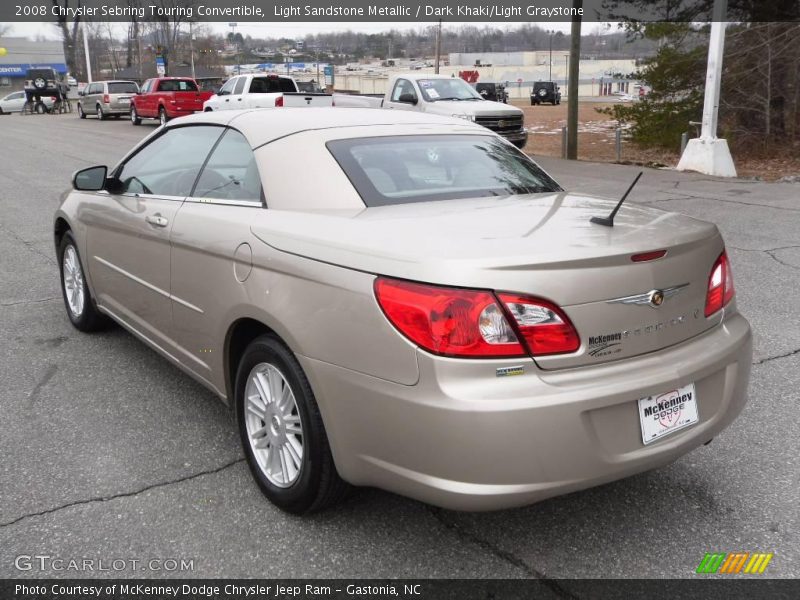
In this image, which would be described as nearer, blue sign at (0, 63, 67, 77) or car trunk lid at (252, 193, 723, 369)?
car trunk lid at (252, 193, 723, 369)

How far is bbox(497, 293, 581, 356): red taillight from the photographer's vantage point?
236 cm

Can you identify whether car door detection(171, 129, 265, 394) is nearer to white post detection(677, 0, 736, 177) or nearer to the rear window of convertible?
the rear window of convertible

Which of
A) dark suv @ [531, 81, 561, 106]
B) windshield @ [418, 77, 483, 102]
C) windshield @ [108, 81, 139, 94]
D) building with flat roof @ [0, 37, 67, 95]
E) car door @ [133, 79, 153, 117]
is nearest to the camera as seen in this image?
windshield @ [418, 77, 483, 102]

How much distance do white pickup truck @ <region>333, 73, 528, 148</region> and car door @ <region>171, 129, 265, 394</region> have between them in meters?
13.9

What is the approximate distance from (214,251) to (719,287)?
2.10m

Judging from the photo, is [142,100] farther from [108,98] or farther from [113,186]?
[113,186]

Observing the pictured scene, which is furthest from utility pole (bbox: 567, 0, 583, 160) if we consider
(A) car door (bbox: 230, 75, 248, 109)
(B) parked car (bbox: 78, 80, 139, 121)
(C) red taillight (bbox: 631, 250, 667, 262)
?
(B) parked car (bbox: 78, 80, 139, 121)

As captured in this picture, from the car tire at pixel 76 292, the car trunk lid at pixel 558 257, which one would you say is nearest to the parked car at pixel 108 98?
the car tire at pixel 76 292

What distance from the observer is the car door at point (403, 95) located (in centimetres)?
1802

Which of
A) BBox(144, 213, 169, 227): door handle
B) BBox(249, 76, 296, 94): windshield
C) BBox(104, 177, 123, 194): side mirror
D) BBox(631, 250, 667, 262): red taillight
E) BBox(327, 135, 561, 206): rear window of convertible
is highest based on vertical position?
BBox(249, 76, 296, 94): windshield

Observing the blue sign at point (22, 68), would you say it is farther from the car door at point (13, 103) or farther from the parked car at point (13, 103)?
the car door at point (13, 103)

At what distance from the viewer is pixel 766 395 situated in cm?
410

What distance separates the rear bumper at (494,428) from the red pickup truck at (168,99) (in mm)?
26218

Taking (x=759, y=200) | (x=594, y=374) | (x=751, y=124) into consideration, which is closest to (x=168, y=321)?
(x=594, y=374)
